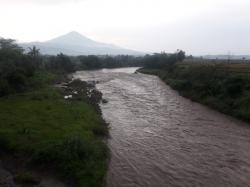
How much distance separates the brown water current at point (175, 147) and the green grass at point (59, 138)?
706 millimetres

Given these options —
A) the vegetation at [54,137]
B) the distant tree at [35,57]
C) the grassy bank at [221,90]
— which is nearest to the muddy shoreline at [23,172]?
the vegetation at [54,137]

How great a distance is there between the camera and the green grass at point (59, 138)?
31.3 ft

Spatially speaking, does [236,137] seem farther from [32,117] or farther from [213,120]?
[32,117]

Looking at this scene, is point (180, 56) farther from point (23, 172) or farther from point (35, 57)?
point (23, 172)

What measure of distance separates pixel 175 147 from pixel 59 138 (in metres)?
4.85

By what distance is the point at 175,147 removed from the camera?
12.7 metres

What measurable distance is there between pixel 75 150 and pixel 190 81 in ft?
69.1

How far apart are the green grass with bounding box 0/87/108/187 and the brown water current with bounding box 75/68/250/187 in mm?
706

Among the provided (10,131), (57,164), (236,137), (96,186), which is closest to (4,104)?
(10,131)

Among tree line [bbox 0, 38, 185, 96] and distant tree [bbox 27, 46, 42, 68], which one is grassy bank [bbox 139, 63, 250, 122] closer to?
tree line [bbox 0, 38, 185, 96]

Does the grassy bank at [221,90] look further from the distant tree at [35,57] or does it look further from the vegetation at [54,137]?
the distant tree at [35,57]

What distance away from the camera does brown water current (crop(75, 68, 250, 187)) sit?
31.9 feet

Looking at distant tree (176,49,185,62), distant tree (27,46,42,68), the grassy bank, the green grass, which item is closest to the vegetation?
the green grass

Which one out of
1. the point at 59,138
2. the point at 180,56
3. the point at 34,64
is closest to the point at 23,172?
the point at 59,138
